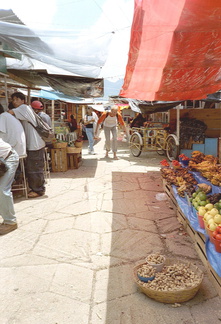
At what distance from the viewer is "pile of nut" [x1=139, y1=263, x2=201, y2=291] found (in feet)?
9.34

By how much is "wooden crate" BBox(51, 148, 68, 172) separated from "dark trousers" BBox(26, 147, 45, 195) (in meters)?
2.65

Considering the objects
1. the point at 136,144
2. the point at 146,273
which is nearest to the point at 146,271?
the point at 146,273

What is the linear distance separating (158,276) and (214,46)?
9.69ft

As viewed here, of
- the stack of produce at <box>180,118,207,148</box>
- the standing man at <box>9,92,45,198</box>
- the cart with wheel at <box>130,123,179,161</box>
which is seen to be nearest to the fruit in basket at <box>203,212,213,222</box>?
the standing man at <box>9,92,45,198</box>

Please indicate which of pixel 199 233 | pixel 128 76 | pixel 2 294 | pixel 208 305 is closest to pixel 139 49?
pixel 128 76

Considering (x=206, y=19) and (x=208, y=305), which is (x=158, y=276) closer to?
(x=208, y=305)

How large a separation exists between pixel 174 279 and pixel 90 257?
1.21 m

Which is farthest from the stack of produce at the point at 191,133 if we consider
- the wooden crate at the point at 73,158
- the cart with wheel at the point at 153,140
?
the wooden crate at the point at 73,158

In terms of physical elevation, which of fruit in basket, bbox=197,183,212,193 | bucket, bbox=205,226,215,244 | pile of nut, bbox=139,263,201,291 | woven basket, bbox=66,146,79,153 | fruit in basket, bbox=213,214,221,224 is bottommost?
pile of nut, bbox=139,263,201,291

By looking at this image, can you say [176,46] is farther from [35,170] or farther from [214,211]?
[35,170]

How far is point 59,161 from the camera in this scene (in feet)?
30.2

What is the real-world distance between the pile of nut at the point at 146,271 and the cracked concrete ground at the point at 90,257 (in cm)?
17

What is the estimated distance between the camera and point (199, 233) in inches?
146

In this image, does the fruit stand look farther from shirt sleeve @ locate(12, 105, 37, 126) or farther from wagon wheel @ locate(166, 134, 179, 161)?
wagon wheel @ locate(166, 134, 179, 161)
